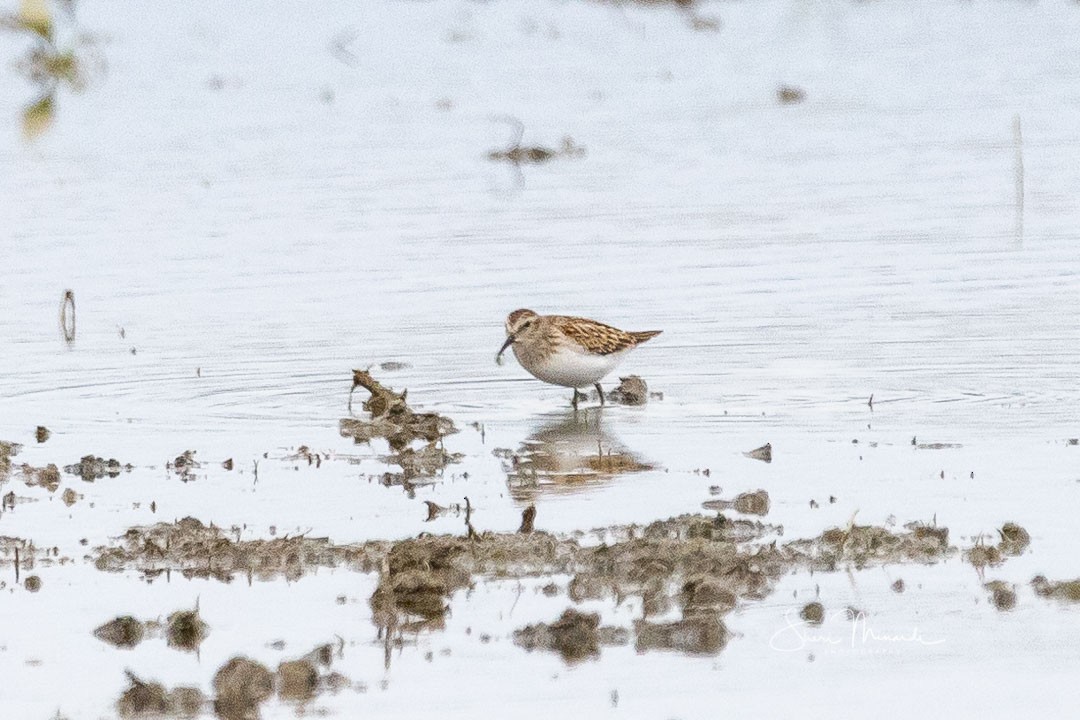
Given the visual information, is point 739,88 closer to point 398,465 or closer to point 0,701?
point 398,465

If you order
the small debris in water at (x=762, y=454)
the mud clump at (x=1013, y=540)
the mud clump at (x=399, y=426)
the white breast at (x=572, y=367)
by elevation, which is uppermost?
the white breast at (x=572, y=367)

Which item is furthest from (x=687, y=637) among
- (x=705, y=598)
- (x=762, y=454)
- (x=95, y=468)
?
(x=95, y=468)

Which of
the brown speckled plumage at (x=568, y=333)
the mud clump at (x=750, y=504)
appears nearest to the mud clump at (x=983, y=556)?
the mud clump at (x=750, y=504)

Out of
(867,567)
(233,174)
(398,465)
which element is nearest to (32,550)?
(398,465)

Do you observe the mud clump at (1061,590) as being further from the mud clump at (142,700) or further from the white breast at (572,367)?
the white breast at (572,367)

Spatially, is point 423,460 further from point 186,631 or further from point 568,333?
point 186,631

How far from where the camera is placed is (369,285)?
18.6m

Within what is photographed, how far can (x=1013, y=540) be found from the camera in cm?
998

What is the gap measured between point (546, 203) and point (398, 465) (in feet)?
34.8

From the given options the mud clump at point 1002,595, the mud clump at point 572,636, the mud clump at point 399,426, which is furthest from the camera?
the mud clump at point 399,426

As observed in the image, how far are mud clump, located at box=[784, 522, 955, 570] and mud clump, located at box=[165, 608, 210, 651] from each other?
238 cm

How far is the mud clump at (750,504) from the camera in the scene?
10.7m

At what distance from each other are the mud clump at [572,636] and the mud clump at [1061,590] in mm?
1644

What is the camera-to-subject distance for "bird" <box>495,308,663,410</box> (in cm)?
1424
